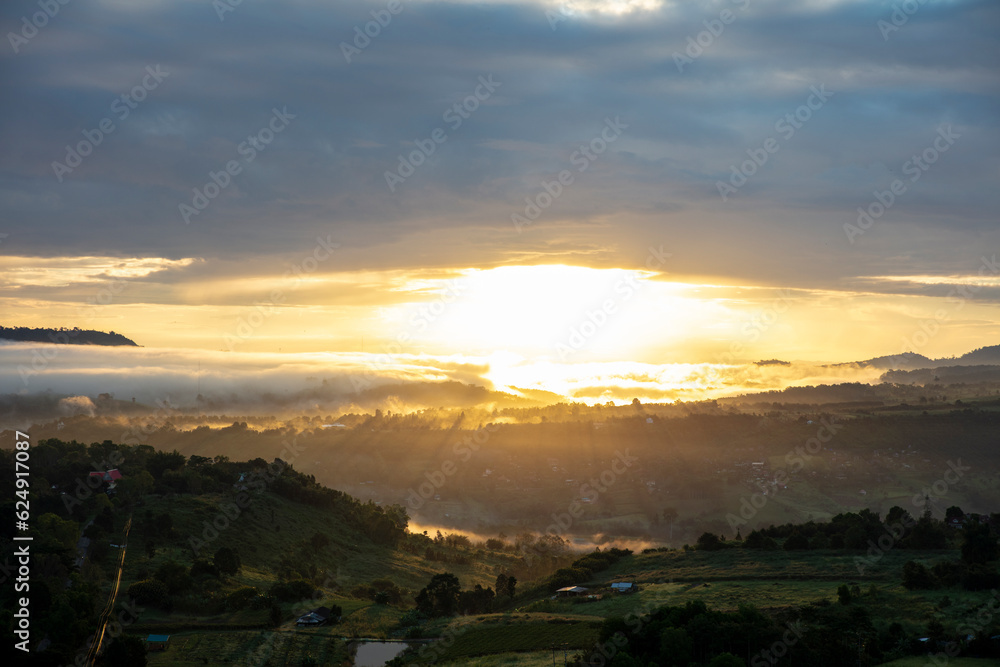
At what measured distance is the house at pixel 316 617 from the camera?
10006 centimetres

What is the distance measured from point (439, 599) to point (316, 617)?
745 inches

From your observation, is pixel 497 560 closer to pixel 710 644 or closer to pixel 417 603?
pixel 417 603

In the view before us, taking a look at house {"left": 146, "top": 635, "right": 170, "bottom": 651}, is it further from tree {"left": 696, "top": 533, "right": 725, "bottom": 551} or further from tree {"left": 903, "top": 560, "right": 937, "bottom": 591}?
tree {"left": 903, "top": 560, "right": 937, "bottom": 591}

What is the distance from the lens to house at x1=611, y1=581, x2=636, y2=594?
109 meters

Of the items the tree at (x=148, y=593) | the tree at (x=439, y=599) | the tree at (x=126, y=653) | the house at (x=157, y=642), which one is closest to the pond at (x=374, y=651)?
the tree at (x=439, y=599)

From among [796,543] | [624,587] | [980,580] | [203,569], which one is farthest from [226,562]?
[980,580]

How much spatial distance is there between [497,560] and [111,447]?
102 metres

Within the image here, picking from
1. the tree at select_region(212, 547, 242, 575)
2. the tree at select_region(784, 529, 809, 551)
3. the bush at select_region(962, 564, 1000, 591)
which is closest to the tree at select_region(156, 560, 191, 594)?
the tree at select_region(212, 547, 242, 575)

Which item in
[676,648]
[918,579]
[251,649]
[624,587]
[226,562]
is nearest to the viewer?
[676,648]

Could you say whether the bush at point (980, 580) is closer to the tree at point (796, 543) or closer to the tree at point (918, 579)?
the tree at point (918, 579)

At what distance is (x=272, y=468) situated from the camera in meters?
198

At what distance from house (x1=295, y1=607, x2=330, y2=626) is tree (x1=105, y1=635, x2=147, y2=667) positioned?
83.0 feet

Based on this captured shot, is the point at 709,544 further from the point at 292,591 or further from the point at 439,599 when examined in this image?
the point at 292,591

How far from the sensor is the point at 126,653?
74.6 m
